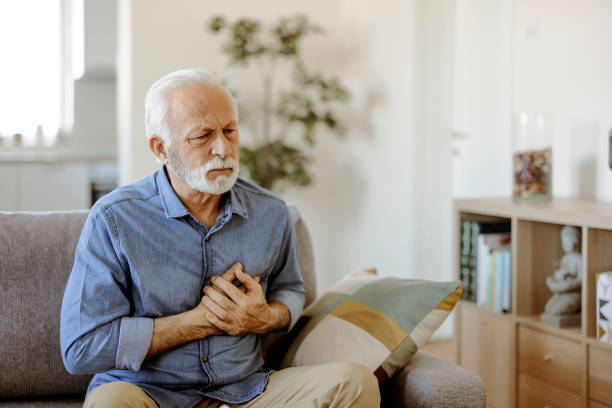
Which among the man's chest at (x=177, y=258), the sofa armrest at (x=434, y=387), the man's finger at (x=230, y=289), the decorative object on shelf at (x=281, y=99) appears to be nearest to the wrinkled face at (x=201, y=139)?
the man's chest at (x=177, y=258)

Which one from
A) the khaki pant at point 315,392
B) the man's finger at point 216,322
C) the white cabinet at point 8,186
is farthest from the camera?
the white cabinet at point 8,186

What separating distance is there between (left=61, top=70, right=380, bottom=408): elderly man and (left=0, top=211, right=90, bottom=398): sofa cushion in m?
0.16

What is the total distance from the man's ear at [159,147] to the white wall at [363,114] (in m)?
2.04

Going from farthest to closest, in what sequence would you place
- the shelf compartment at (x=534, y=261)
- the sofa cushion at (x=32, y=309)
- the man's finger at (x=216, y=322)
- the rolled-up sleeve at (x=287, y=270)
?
the shelf compartment at (x=534, y=261), the rolled-up sleeve at (x=287, y=270), the sofa cushion at (x=32, y=309), the man's finger at (x=216, y=322)

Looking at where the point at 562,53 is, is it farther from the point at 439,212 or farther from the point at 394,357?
the point at 394,357

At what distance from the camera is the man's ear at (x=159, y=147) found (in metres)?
1.62

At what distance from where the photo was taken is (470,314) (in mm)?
2441

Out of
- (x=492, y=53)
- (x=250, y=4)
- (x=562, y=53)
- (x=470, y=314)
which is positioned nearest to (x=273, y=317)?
(x=470, y=314)

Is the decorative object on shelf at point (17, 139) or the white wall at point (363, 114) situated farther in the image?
the decorative object on shelf at point (17, 139)

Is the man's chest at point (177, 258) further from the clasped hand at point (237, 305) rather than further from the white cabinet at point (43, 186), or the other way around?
the white cabinet at point (43, 186)

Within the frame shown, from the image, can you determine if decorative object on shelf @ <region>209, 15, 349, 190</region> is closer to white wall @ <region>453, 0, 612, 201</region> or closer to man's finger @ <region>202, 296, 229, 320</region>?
white wall @ <region>453, 0, 612, 201</region>

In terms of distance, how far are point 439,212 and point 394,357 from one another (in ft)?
6.89

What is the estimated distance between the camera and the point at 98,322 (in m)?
1.42

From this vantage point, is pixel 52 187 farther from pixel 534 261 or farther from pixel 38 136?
pixel 534 261
